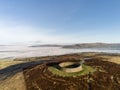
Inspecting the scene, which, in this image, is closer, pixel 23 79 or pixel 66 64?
pixel 23 79

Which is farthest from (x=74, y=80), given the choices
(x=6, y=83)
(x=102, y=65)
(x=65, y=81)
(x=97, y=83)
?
(x=6, y=83)

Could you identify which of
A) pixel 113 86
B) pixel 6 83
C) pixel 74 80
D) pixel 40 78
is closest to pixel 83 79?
pixel 74 80

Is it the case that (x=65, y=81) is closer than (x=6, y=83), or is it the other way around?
(x=65, y=81)

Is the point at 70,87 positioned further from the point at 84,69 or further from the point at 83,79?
the point at 84,69

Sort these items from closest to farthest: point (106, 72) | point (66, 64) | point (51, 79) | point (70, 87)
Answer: point (70, 87), point (51, 79), point (106, 72), point (66, 64)

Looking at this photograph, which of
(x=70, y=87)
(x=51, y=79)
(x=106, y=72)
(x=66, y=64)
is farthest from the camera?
(x=66, y=64)

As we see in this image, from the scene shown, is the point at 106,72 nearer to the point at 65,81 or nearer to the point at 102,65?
the point at 102,65

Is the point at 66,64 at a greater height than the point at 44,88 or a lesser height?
greater

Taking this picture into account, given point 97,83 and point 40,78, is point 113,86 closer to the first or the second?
point 97,83

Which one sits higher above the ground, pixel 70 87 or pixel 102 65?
pixel 102 65
